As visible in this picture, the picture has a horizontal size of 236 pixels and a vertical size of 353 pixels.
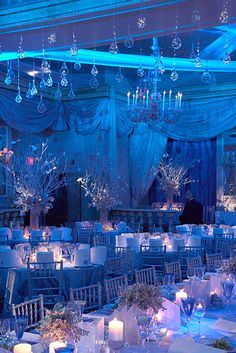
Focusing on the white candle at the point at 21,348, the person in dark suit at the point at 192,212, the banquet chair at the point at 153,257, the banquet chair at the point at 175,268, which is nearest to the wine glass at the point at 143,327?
the white candle at the point at 21,348

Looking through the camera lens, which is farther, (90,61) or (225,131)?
(225,131)

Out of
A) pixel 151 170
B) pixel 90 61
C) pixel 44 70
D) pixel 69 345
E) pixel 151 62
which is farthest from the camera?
pixel 151 170

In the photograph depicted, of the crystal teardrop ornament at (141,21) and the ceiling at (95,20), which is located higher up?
the ceiling at (95,20)

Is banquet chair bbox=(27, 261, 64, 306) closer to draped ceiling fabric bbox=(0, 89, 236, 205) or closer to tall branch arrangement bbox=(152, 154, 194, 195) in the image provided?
draped ceiling fabric bbox=(0, 89, 236, 205)

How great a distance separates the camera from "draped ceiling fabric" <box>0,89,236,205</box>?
13.5 meters

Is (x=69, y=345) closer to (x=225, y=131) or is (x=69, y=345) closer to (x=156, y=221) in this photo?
(x=156, y=221)

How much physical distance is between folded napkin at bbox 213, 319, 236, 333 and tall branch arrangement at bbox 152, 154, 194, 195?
10211mm

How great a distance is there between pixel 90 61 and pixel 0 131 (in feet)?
13.4

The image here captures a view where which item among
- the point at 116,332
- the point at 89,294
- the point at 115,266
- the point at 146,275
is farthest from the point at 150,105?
the point at 116,332

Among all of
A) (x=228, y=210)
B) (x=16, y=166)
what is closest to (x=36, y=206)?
(x=16, y=166)

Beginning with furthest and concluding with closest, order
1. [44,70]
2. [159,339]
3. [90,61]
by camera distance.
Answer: [90,61], [44,70], [159,339]

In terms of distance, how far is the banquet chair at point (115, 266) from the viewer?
656 cm

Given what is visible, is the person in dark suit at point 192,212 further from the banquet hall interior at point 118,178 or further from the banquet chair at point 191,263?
the banquet chair at point 191,263

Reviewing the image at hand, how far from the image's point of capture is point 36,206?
9164 mm
